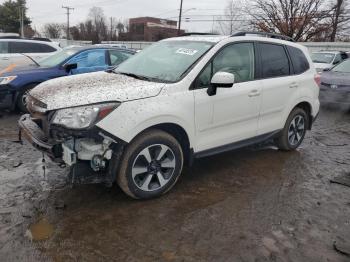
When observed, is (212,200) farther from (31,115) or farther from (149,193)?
(31,115)

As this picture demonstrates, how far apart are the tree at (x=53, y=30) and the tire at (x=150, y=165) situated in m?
86.1

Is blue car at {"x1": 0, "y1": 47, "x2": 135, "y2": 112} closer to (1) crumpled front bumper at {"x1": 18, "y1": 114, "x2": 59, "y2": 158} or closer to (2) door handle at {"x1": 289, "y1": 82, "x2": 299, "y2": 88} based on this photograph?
(1) crumpled front bumper at {"x1": 18, "y1": 114, "x2": 59, "y2": 158}

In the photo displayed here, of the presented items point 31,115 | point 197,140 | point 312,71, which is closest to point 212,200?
point 197,140

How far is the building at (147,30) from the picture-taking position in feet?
Answer: 222

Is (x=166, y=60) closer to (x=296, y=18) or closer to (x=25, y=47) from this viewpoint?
(x=25, y=47)

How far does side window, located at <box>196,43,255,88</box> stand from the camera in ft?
13.5

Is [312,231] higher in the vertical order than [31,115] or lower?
lower

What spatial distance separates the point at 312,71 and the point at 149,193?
138 inches

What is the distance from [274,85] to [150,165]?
2.24 m

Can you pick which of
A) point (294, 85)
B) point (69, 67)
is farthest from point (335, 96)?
point (69, 67)

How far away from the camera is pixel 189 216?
3.58 metres

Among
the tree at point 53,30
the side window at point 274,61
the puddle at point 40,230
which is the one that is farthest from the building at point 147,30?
the puddle at point 40,230

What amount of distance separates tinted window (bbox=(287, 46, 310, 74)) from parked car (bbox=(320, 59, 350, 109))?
4.03 meters

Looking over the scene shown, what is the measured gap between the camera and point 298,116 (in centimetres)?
570
